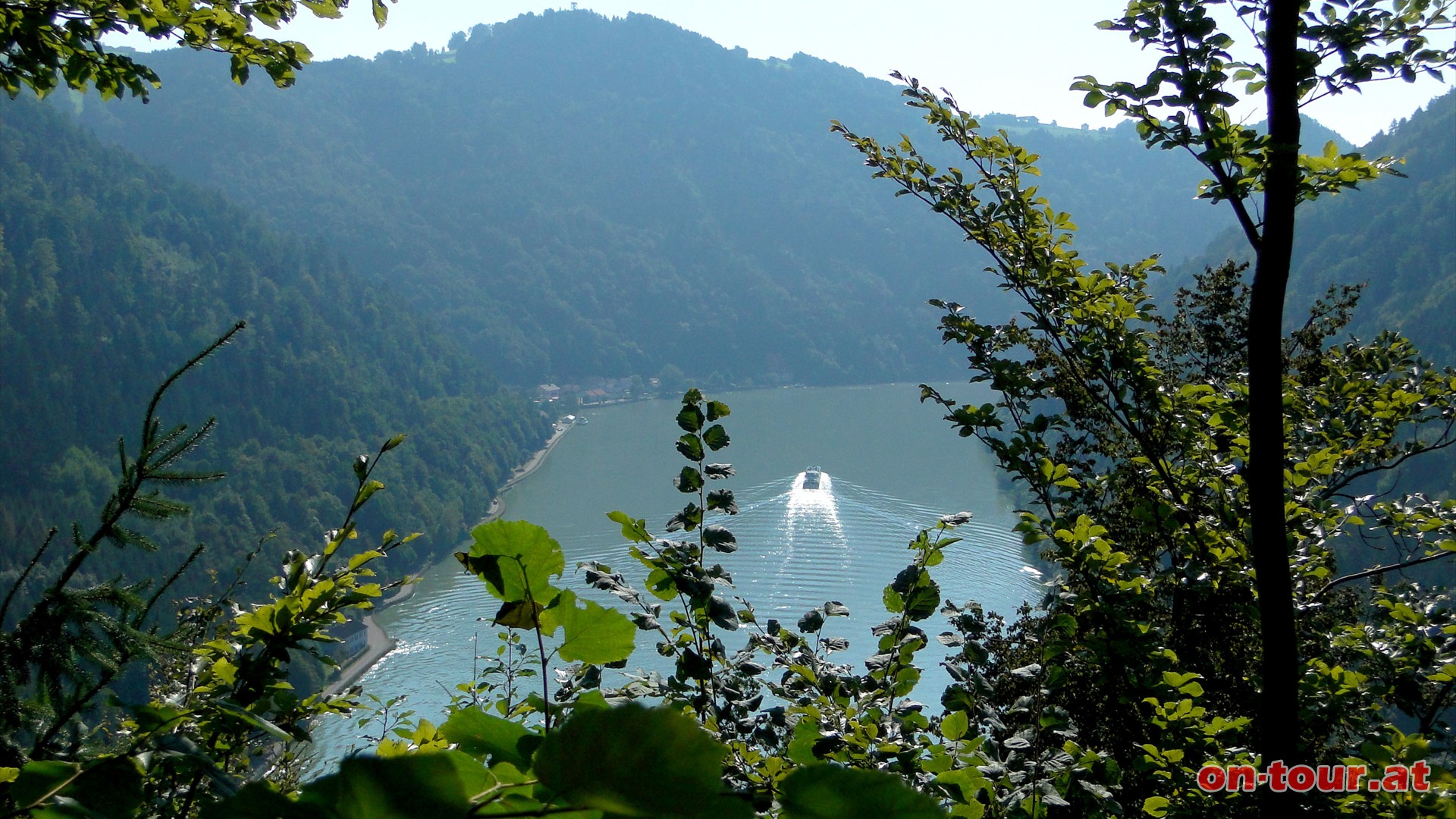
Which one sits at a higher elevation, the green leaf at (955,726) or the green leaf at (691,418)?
the green leaf at (691,418)

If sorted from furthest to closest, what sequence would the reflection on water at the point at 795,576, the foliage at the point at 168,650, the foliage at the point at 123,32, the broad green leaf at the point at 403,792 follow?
the reflection on water at the point at 795,576
the foliage at the point at 123,32
the foliage at the point at 168,650
the broad green leaf at the point at 403,792

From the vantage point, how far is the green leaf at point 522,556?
1.38 ft

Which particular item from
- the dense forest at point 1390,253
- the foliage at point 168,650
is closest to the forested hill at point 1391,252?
the dense forest at point 1390,253

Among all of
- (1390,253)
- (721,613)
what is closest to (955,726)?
(721,613)

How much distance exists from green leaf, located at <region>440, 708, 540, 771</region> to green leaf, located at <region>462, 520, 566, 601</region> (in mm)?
68

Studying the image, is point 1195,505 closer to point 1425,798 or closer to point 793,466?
point 1425,798

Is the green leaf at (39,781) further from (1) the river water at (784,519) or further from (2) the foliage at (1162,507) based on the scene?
(1) the river water at (784,519)

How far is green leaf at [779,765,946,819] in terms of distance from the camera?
0.77 ft

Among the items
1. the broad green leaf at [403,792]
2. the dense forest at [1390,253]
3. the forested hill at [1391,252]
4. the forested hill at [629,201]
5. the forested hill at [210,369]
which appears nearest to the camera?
the broad green leaf at [403,792]

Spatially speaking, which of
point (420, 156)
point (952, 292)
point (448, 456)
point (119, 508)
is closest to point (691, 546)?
point (119, 508)

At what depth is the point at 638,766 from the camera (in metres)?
0.22

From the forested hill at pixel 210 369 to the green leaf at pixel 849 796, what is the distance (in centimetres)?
3089

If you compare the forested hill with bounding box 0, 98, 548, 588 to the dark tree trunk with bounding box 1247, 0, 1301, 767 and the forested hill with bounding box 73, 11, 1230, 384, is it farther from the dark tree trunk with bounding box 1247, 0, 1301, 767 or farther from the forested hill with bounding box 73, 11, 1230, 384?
the dark tree trunk with bounding box 1247, 0, 1301, 767

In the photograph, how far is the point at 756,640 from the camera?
1.29m
